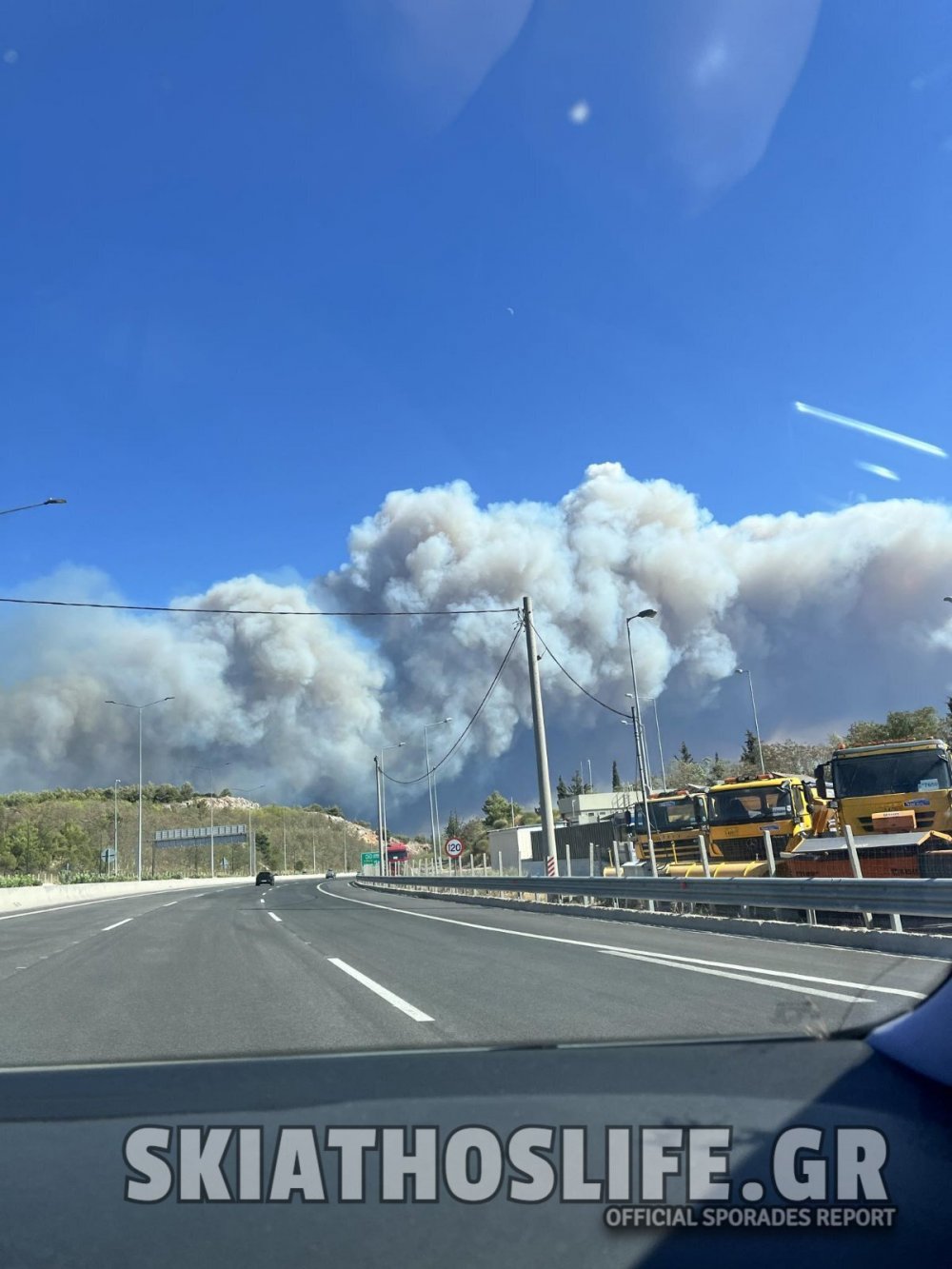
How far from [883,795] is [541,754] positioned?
1182 cm

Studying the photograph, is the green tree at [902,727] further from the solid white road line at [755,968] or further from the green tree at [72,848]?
the green tree at [72,848]

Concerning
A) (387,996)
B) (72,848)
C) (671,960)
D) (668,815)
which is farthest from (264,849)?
(387,996)

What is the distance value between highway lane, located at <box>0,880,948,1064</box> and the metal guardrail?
829mm

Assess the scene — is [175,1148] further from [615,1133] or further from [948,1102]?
[948,1102]

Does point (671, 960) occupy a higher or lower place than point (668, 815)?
lower

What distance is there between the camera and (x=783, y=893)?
1421cm

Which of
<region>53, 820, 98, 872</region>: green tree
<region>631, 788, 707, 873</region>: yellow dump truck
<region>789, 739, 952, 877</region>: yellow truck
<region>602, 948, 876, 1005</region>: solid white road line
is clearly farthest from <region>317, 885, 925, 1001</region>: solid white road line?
<region>53, 820, 98, 872</region>: green tree

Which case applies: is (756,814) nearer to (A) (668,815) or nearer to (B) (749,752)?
(A) (668,815)

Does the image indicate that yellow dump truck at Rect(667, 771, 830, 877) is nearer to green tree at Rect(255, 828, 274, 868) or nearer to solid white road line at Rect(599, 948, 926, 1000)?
solid white road line at Rect(599, 948, 926, 1000)

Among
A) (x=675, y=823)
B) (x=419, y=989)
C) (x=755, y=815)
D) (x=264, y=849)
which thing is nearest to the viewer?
(x=419, y=989)

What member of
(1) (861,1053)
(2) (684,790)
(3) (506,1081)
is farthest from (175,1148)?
(2) (684,790)

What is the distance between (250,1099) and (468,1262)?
83 centimetres

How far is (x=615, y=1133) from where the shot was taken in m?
2.06

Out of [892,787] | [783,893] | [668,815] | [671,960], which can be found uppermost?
[892,787]
